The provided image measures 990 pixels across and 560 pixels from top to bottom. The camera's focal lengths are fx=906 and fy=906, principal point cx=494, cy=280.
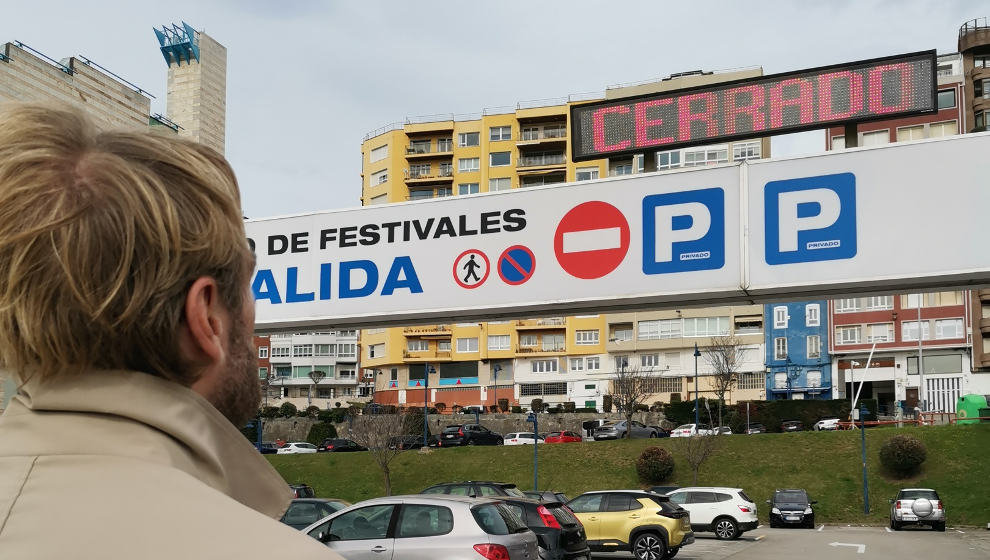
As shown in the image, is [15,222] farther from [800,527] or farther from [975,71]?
[975,71]

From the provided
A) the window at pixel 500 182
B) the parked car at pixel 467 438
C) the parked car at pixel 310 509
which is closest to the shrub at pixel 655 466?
the parked car at pixel 467 438

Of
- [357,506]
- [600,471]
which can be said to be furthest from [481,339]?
[357,506]

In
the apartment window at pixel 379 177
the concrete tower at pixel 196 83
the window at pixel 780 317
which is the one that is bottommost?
the window at pixel 780 317

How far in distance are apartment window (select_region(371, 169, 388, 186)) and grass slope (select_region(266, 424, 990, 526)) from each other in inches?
1681

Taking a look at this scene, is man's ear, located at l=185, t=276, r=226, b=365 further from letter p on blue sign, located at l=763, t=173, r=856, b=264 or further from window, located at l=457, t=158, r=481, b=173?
window, located at l=457, t=158, r=481, b=173


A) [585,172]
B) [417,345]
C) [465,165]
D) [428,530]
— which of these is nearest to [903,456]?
[428,530]

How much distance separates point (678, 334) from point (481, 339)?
18.4 meters

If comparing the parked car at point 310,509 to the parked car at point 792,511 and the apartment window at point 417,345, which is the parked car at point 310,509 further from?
the apartment window at point 417,345

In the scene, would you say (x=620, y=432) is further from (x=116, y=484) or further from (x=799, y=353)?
(x=116, y=484)

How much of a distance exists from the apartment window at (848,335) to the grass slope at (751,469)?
3355 centimetres

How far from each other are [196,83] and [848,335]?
227 feet

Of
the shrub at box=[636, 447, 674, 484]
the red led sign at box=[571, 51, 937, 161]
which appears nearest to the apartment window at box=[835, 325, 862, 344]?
the shrub at box=[636, 447, 674, 484]

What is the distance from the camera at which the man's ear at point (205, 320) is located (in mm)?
1221

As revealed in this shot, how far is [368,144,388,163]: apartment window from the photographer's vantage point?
299 feet
